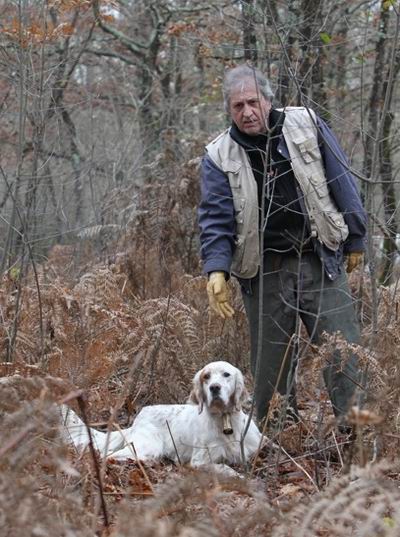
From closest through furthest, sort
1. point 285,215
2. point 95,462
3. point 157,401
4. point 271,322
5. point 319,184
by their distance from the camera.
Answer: point 95,462 < point 319,184 < point 285,215 < point 271,322 < point 157,401

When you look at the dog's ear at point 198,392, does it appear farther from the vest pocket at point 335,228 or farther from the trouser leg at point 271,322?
the vest pocket at point 335,228

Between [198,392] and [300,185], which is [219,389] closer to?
[198,392]

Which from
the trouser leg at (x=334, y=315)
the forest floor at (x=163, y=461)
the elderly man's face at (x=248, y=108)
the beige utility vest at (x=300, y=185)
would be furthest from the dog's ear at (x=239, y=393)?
the elderly man's face at (x=248, y=108)

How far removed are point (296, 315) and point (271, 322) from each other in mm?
206

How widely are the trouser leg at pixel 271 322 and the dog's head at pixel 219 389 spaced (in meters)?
0.13

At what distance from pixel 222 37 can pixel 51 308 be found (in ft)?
20.9

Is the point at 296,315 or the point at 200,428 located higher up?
the point at 296,315

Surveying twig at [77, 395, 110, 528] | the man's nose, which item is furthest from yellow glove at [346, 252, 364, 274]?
twig at [77, 395, 110, 528]

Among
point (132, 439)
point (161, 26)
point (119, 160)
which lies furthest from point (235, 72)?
point (161, 26)

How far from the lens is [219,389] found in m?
5.16

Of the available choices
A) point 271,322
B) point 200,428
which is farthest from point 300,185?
point 200,428

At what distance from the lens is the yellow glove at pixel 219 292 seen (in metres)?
5.12

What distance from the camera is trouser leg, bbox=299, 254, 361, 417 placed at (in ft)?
16.4

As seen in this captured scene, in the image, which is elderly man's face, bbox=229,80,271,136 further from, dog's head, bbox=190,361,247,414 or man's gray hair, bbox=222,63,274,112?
dog's head, bbox=190,361,247,414
